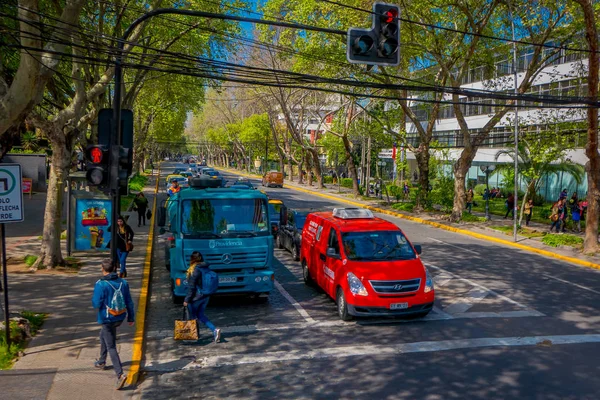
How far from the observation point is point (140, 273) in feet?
45.8

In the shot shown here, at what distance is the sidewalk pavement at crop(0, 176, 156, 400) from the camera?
22.8 ft

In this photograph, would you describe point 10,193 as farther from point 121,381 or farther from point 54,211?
point 54,211

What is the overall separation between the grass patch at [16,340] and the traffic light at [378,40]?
23.5ft

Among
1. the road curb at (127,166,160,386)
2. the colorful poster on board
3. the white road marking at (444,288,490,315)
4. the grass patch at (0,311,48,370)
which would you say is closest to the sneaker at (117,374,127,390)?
the road curb at (127,166,160,386)

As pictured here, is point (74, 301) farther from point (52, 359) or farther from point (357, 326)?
point (357, 326)

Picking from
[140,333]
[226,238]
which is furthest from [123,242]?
[140,333]

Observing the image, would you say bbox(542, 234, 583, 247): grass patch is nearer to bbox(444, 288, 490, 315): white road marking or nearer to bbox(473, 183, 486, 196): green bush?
bbox(444, 288, 490, 315): white road marking

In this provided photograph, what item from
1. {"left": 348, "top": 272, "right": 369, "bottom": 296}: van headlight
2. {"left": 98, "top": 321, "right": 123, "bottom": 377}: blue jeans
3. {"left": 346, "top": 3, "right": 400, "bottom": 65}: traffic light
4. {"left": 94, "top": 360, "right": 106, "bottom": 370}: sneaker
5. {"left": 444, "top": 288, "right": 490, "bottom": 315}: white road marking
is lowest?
{"left": 444, "top": 288, "right": 490, "bottom": 315}: white road marking

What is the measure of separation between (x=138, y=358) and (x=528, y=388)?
569cm

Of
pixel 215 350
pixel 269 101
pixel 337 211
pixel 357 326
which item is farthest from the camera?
pixel 269 101

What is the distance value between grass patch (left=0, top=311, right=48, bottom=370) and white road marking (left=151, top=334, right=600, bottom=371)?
76.7 inches

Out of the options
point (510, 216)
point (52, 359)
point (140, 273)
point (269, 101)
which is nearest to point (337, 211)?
point (140, 273)

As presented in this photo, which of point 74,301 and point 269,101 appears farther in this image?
point 269,101

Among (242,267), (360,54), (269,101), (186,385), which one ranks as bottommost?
(186,385)
